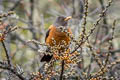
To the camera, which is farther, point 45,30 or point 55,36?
point 45,30

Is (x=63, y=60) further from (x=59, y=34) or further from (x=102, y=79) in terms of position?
(x=59, y=34)

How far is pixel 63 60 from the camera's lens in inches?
83.2

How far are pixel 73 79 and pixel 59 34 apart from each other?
57.3 inches

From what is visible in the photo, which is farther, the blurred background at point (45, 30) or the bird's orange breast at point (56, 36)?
the bird's orange breast at point (56, 36)

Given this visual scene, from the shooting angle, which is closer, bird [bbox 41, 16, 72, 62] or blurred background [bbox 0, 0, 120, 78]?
blurred background [bbox 0, 0, 120, 78]

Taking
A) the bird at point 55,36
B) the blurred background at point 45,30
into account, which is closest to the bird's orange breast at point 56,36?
the bird at point 55,36

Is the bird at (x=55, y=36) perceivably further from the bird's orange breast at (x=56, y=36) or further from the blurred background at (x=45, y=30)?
the blurred background at (x=45, y=30)

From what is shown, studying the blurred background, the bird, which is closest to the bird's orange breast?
the bird

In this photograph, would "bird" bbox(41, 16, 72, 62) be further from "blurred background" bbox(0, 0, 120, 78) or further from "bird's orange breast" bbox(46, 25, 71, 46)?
"blurred background" bbox(0, 0, 120, 78)

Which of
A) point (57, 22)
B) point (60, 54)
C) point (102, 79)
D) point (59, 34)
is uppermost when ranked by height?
point (57, 22)

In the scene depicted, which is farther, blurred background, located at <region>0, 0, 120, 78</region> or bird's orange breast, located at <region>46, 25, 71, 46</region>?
bird's orange breast, located at <region>46, 25, 71, 46</region>

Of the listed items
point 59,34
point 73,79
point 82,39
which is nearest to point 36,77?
point 82,39

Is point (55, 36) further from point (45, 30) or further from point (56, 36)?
point (45, 30)

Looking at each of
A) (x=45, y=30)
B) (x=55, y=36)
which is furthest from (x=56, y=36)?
(x=45, y=30)
